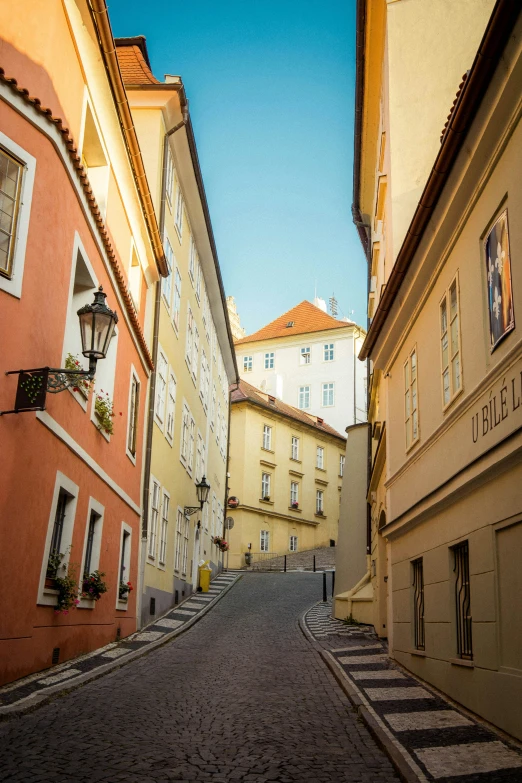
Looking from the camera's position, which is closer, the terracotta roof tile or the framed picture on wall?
the framed picture on wall

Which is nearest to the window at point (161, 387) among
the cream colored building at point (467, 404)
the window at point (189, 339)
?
the window at point (189, 339)

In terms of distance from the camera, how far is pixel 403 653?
12680 millimetres

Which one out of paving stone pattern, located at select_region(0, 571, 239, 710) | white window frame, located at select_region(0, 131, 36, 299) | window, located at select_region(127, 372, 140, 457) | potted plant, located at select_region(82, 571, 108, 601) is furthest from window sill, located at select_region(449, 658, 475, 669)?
window, located at select_region(127, 372, 140, 457)

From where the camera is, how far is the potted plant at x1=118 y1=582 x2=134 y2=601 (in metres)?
15.3

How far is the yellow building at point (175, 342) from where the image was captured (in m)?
19.1

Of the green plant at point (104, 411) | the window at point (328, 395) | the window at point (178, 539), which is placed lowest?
the window at point (178, 539)

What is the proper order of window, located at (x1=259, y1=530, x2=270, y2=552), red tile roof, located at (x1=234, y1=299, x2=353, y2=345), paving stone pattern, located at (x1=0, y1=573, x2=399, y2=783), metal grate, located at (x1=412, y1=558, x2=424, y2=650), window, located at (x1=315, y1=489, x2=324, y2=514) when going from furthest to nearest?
red tile roof, located at (x1=234, y1=299, x2=353, y2=345) → window, located at (x1=315, y1=489, x2=324, y2=514) → window, located at (x1=259, y1=530, x2=270, y2=552) → metal grate, located at (x1=412, y1=558, x2=424, y2=650) → paving stone pattern, located at (x1=0, y1=573, x2=399, y2=783)

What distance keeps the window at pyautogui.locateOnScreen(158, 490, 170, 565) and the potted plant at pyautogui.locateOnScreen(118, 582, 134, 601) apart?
14.2 feet

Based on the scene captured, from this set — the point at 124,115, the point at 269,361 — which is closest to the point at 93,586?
the point at 124,115

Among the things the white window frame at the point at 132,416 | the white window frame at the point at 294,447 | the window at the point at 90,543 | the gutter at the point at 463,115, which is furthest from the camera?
the white window frame at the point at 294,447

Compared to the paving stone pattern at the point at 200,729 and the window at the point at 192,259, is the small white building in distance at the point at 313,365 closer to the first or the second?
the window at the point at 192,259

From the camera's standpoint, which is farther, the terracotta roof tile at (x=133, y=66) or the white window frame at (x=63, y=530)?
the terracotta roof tile at (x=133, y=66)

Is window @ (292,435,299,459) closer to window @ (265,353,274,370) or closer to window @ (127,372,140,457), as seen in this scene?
window @ (265,353,274,370)

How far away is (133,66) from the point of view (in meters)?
20.8
